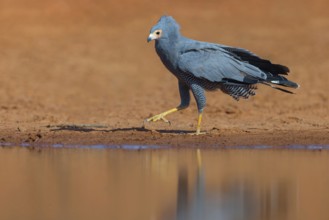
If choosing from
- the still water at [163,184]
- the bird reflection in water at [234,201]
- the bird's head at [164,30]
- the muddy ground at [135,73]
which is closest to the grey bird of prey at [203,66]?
the bird's head at [164,30]

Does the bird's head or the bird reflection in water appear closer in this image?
the bird reflection in water

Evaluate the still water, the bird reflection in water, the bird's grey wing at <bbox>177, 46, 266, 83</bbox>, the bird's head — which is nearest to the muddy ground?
the bird's grey wing at <bbox>177, 46, 266, 83</bbox>

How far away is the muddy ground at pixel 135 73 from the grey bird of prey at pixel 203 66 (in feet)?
1.91

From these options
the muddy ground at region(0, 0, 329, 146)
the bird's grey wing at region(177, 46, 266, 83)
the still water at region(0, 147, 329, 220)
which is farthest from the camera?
the muddy ground at region(0, 0, 329, 146)

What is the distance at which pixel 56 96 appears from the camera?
54.0ft

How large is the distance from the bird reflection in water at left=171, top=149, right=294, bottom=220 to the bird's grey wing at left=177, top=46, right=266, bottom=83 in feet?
9.44

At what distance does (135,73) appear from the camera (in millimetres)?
17859

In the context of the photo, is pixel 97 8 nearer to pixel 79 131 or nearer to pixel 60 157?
pixel 79 131

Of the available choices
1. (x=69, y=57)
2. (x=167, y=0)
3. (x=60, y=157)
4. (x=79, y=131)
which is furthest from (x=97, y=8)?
(x=60, y=157)

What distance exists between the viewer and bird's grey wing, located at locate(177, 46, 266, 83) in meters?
12.2

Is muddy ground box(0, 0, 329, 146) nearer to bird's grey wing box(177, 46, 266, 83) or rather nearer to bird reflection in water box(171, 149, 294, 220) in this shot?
bird's grey wing box(177, 46, 266, 83)

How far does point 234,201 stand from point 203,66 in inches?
162

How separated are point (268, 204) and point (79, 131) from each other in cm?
524

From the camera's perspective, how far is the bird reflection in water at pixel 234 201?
7809 millimetres
